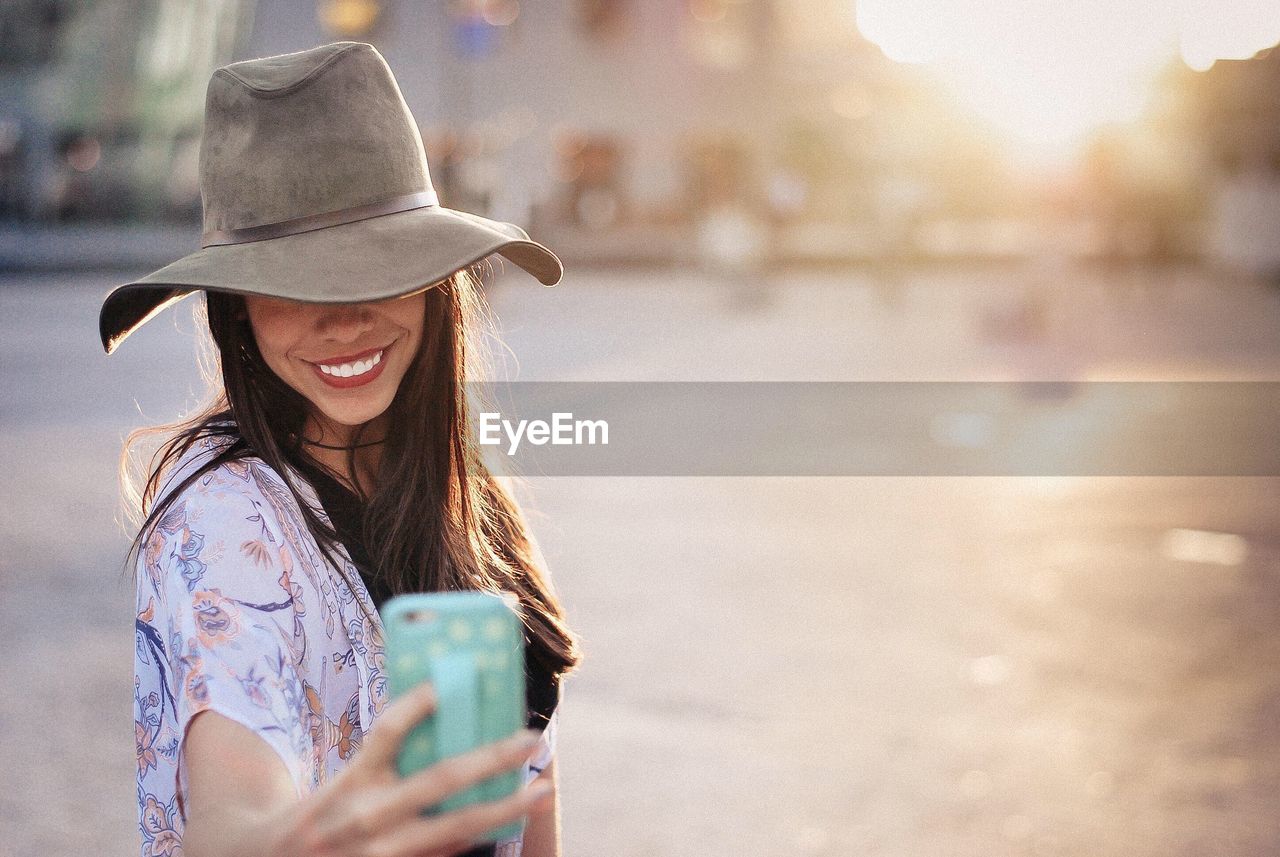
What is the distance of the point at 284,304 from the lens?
64.0 inches

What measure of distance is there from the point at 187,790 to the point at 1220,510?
755 cm

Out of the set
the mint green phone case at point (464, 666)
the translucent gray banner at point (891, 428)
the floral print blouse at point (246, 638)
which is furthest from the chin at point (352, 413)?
the translucent gray banner at point (891, 428)

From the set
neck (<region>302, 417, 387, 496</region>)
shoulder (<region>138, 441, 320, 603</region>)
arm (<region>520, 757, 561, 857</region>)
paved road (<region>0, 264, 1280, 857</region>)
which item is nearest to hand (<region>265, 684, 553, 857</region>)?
shoulder (<region>138, 441, 320, 603</region>)

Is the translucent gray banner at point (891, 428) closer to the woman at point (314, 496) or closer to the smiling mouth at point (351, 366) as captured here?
the woman at point (314, 496)

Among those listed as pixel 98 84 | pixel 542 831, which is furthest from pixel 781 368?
pixel 98 84

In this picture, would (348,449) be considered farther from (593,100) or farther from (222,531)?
(593,100)

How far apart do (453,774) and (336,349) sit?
30.1 inches

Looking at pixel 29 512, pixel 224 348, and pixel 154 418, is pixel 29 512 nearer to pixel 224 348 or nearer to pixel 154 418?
pixel 154 418

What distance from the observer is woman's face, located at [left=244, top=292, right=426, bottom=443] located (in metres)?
1.62

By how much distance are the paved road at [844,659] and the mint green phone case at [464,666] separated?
1.47m

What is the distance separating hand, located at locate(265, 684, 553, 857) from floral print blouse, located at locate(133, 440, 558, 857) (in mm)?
250

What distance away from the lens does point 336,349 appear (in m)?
1.64

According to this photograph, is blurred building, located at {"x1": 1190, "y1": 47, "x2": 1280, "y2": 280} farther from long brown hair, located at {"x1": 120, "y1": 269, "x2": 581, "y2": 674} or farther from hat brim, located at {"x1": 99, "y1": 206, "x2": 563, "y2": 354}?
hat brim, located at {"x1": 99, "y1": 206, "x2": 563, "y2": 354}

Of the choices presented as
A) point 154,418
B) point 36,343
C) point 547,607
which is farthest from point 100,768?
point 36,343
